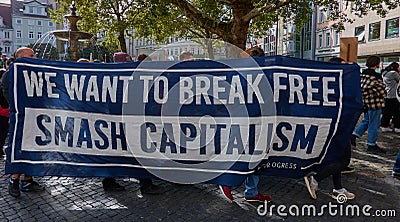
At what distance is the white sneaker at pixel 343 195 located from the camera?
13.9ft

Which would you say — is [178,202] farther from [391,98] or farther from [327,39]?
[327,39]

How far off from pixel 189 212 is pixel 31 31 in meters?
85.9

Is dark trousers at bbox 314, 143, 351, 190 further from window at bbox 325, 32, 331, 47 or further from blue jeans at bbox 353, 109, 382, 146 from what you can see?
window at bbox 325, 32, 331, 47

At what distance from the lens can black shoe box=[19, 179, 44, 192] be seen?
4.57 m

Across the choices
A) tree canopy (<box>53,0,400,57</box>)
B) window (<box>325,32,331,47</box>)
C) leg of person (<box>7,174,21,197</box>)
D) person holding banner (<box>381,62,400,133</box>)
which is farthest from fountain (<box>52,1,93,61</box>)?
window (<box>325,32,331,47</box>)

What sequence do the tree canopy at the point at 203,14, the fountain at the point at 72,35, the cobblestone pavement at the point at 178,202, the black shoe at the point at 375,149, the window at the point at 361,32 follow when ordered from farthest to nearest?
the window at the point at 361,32, the fountain at the point at 72,35, the tree canopy at the point at 203,14, the black shoe at the point at 375,149, the cobblestone pavement at the point at 178,202

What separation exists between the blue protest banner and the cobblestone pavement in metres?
0.35

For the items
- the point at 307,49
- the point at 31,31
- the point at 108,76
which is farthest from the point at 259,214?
the point at 31,31

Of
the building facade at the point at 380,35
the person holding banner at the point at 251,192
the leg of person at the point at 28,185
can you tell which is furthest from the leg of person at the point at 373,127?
the building facade at the point at 380,35

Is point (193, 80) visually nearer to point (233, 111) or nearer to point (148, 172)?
point (233, 111)

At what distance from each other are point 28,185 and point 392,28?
3278 centimetres

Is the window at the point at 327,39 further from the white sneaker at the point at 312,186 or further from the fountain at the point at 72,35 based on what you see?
the white sneaker at the point at 312,186

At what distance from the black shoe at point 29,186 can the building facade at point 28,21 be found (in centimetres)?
8140

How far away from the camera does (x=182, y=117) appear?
13.8ft
